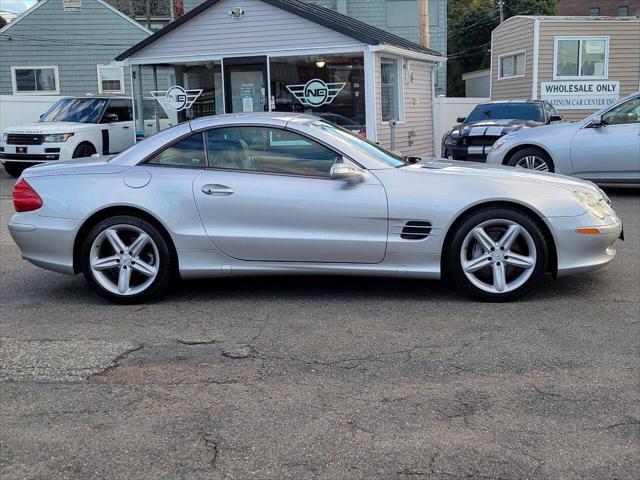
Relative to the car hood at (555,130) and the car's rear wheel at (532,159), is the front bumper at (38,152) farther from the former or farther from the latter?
the car hood at (555,130)

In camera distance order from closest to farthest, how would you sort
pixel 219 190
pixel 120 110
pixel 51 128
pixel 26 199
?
1. pixel 219 190
2. pixel 26 199
3. pixel 51 128
4. pixel 120 110

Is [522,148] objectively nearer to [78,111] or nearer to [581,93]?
[78,111]

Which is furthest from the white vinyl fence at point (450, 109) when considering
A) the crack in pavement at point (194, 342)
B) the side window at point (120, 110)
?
the crack in pavement at point (194, 342)

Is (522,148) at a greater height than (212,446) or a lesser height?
greater

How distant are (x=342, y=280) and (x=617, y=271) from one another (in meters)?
2.46

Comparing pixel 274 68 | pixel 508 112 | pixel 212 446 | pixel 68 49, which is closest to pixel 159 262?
pixel 212 446

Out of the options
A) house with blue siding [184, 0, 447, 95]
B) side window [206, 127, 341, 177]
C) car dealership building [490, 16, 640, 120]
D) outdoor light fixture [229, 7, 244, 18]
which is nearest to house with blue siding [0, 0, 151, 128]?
house with blue siding [184, 0, 447, 95]

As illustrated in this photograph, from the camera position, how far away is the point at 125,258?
5391mm

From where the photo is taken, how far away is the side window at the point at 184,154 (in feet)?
18.1

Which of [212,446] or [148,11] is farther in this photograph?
[148,11]

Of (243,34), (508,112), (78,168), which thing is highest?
(243,34)

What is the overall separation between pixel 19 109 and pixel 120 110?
7.18m

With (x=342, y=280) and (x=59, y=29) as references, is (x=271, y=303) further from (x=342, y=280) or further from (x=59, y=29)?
(x=59, y=29)

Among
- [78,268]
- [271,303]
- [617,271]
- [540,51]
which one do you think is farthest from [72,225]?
[540,51]
